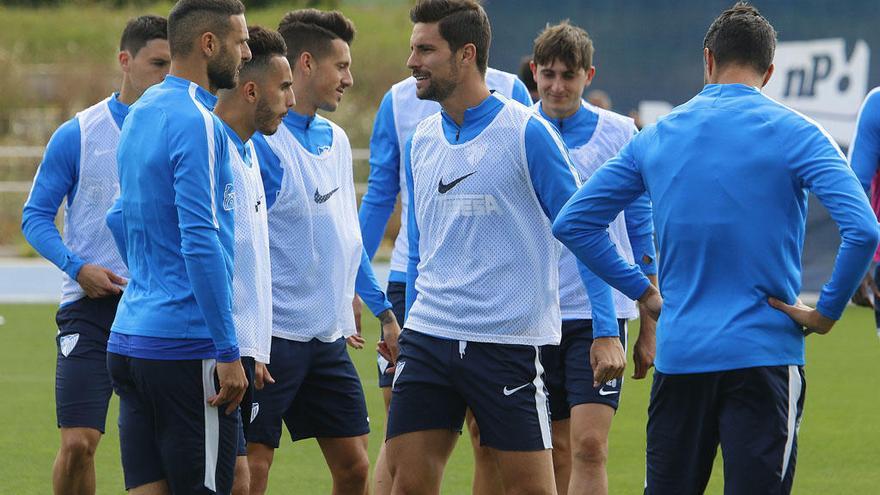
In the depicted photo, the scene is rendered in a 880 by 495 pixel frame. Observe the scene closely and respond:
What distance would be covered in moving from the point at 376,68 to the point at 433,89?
24509 millimetres

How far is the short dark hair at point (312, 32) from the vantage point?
5945mm

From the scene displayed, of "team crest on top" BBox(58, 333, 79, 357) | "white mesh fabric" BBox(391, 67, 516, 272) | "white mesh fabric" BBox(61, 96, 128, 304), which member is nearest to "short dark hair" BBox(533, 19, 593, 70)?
"white mesh fabric" BBox(391, 67, 516, 272)

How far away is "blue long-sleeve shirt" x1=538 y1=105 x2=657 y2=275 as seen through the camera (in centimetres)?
649

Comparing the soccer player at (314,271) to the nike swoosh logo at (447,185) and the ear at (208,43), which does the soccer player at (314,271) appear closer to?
the nike swoosh logo at (447,185)

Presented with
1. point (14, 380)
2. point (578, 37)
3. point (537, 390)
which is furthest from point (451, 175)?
point (14, 380)

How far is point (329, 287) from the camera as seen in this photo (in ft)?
18.9

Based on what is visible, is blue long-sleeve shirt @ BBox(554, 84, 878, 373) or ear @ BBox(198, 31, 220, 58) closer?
blue long-sleeve shirt @ BBox(554, 84, 878, 373)

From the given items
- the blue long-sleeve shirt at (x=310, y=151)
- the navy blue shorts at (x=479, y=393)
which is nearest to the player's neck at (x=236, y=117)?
the blue long-sleeve shirt at (x=310, y=151)

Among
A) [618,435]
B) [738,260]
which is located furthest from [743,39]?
[618,435]

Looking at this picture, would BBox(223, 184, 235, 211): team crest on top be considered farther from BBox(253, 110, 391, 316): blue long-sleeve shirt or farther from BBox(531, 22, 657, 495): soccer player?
BBox(531, 22, 657, 495): soccer player

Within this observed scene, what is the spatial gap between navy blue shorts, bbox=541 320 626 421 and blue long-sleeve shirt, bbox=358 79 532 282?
2.98 feet

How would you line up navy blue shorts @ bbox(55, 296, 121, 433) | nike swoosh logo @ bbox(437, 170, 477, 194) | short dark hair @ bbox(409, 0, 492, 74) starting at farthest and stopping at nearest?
navy blue shorts @ bbox(55, 296, 121, 433) → short dark hair @ bbox(409, 0, 492, 74) → nike swoosh logo @ bbox(437, 170, 477, 194)

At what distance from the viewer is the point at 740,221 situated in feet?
14.3

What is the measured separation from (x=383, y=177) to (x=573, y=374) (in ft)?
4.50
